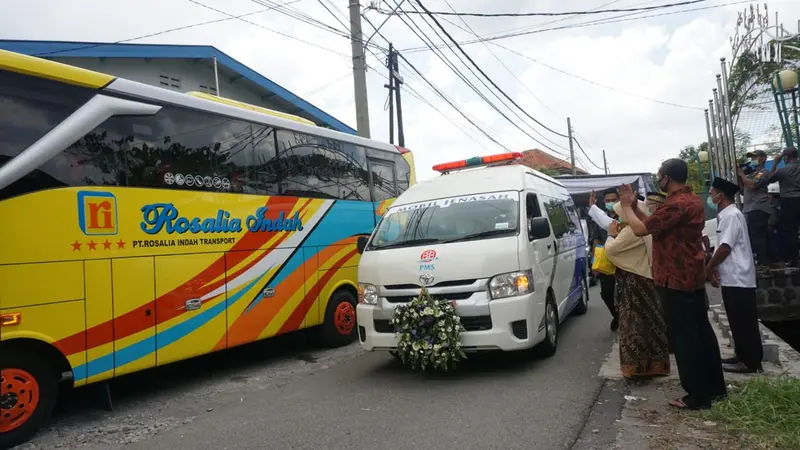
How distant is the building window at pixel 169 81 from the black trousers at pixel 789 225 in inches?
545

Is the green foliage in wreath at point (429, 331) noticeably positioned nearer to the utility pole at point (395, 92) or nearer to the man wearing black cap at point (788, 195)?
the man wearing black cap at point (788, 195)

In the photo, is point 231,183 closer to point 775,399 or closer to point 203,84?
point 775,399

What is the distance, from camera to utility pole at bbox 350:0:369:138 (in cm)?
1280

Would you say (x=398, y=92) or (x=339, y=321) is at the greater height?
(x=398, y=92)

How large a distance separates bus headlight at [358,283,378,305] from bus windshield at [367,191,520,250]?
51cm

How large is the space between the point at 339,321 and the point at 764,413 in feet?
18.4

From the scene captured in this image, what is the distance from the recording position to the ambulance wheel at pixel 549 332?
253 inches

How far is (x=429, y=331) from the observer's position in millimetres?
5750

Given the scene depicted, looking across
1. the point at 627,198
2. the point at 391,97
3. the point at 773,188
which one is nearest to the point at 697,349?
the point at 627,198

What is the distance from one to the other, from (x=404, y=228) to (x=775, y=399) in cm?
394

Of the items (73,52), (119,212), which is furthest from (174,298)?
(73,52)

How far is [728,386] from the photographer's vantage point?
16.0 feet

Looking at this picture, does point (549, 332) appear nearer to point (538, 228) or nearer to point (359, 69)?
point (538, 228)

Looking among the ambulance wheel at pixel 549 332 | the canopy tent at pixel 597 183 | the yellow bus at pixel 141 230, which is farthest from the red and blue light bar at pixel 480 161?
the canopy tent at pixel 597 183
